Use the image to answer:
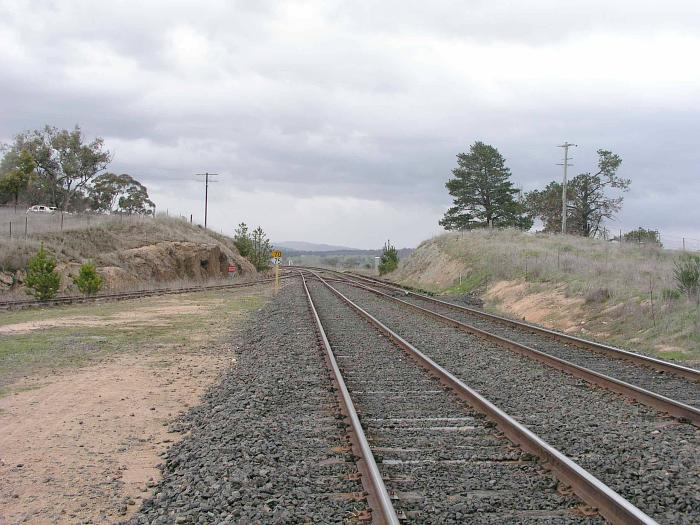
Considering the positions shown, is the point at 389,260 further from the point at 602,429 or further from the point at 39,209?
the point at 602,429

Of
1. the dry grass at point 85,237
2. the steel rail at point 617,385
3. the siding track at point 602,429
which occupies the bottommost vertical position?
the siding track at point 602,429

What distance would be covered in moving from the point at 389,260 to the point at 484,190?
13.8 metres

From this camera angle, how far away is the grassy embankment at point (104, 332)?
13.1 metres

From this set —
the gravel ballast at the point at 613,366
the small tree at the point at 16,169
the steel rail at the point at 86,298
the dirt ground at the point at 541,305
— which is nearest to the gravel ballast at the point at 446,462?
the gravel ballast at the point at 613,366

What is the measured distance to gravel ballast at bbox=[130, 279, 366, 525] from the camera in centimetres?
500

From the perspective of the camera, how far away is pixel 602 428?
7.28 m

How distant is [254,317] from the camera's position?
22.0m

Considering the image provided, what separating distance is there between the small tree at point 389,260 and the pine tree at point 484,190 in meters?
10.3

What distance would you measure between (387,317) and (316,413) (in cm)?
1269

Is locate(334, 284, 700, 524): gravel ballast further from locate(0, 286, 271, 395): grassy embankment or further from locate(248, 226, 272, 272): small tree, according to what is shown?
locate(248, 226, 272, 272): small tree

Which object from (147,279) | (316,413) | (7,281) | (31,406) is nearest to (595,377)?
(316,413)

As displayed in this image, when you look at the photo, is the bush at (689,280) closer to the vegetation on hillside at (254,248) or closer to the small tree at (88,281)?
the small tree at (88,281)

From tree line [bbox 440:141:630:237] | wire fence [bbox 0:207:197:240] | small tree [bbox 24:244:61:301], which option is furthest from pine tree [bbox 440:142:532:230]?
small tree [bbox 24:244:61:301]

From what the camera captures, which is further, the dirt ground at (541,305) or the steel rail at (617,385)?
the dirt ground at (541,305)
